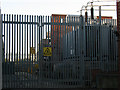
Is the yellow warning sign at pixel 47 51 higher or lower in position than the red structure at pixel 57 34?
lower

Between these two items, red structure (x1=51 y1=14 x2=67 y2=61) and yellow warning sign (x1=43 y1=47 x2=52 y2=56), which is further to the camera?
red structure (x1=51 y1=14 x2=67 y2=61)

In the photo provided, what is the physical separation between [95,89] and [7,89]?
12.7ft

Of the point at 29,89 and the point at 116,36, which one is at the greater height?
the point at 116,36

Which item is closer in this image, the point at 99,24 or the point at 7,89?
the point at 7,89

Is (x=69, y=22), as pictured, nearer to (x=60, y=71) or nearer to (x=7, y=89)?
(x=60, y=71)

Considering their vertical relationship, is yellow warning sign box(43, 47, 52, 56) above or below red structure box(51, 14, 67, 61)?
below

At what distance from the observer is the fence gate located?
1221cm

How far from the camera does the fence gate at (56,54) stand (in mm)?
12211

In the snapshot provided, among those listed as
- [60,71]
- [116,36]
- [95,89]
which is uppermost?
[116,36]

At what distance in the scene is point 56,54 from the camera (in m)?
12.6

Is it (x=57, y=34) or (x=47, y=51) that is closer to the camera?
(x=47, y=51)

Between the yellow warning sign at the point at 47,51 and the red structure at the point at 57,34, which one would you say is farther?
the red structure at the point at 57,34

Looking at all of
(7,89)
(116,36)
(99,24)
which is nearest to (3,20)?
(7,89)

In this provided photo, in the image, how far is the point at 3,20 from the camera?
482 inches
